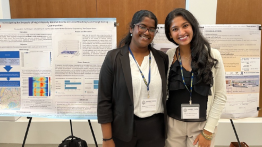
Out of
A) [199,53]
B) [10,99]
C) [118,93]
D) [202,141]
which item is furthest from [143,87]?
[10,99]

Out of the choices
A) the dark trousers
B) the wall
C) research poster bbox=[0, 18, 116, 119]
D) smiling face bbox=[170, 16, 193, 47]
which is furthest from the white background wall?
smiling face bbox=[170, 16, 193, 47]

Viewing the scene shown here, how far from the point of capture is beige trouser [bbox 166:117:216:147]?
126cm

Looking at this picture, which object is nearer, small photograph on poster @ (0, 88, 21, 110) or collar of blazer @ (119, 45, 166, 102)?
collar of blazer @ (119, 45, 166, 102)

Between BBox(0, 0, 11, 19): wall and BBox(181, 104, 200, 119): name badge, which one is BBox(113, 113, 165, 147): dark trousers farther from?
BBox(0, 0, 11, 19): wall

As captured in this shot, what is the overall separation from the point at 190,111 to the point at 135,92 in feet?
1.28

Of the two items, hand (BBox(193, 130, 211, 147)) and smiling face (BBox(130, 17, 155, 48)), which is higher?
smiling face (BBox(130, 17, 155, 48))

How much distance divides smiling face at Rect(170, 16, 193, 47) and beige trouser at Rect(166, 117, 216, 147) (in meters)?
0.55

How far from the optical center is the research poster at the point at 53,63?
67.5 inches

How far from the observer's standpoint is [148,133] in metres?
1.25

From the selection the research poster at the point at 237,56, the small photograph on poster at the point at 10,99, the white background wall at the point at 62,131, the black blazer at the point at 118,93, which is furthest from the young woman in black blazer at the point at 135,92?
the white background wall at the point at 62,131

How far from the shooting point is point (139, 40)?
1.22m

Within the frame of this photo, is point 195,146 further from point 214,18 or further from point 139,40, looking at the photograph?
point 214,18

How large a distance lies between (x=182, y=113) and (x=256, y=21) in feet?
6.36

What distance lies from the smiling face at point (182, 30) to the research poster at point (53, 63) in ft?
2.26
